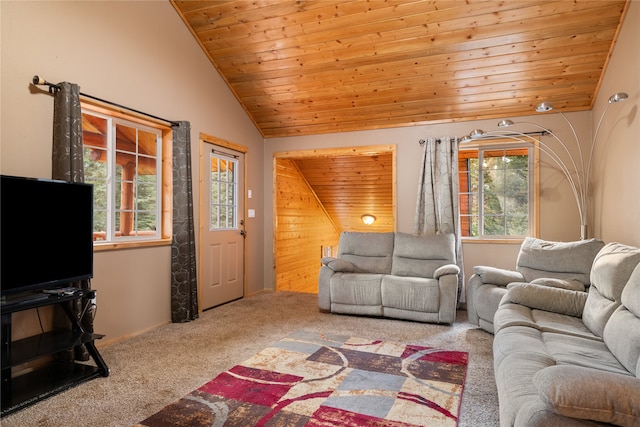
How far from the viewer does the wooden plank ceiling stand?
3.61m

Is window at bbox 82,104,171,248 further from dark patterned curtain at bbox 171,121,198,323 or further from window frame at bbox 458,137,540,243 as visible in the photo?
window frame at bbox 458,137,540,243

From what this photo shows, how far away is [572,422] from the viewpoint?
4.05 feet

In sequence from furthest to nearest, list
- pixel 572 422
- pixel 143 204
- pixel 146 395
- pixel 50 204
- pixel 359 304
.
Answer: pixel 359 304
pixel 143 204
pixel 50 204
pixel 146 395
pixel 572 422

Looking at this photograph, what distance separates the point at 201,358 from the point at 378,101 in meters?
3.50

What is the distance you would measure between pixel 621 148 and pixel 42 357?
4.68 m

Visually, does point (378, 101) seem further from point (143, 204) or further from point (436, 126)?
point (143, 204)

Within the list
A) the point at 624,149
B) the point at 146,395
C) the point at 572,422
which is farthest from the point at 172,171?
the point at 624,149

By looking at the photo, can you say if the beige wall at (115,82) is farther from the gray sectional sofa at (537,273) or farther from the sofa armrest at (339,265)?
the gray sectional sofa at (537,273)

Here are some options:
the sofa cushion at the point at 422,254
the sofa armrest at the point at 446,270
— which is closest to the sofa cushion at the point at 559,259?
the sofa armrest at the point at 446,270

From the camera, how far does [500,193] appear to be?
16.1 feet

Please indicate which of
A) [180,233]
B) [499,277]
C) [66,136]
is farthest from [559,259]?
[66,136]

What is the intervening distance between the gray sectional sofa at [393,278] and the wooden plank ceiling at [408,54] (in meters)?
1.63

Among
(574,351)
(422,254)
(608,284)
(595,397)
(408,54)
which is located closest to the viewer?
(595,397)

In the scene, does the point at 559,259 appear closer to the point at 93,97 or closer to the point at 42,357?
the point at 42,357
